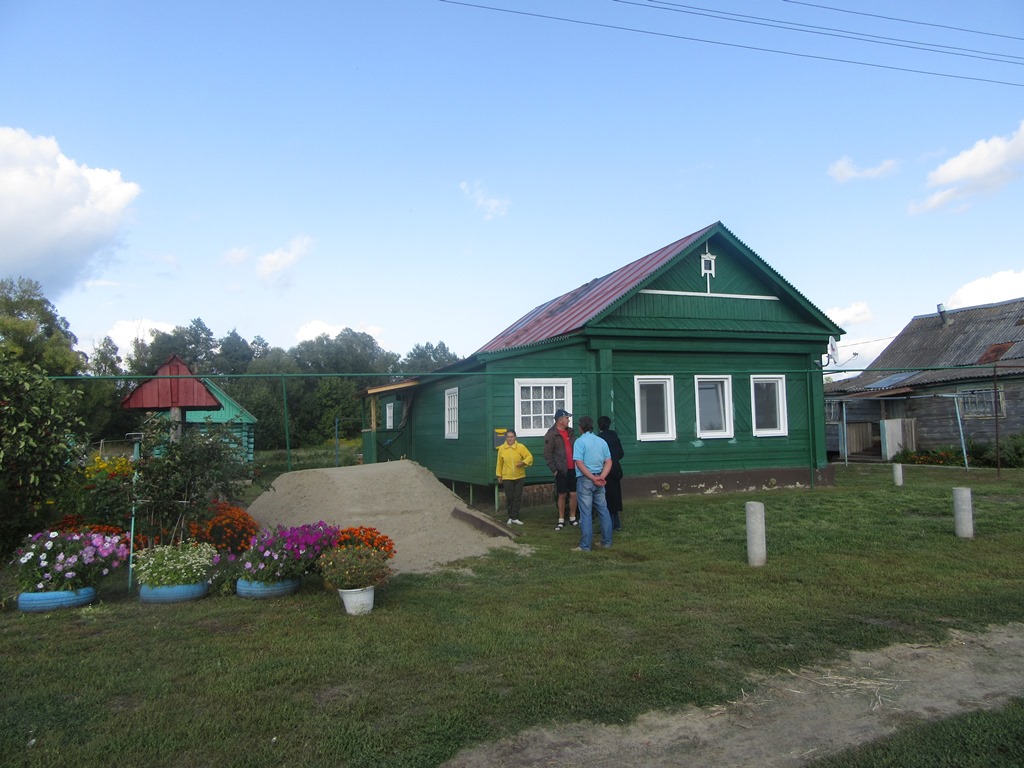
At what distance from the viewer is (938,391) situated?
2606 cm

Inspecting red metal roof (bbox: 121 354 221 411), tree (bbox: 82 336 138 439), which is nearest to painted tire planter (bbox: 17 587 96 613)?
red metal roof (bbox: 121 354 221 411)

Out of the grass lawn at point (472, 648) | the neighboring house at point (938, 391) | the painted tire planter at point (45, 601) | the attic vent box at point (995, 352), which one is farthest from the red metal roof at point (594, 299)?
the attic vent box at point (995, 352)

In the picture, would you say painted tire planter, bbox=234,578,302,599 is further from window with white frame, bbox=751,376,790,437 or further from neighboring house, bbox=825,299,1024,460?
neighboring house, bbox=825,299,1024,460

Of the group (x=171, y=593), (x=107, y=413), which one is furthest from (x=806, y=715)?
(x=107, y=413)

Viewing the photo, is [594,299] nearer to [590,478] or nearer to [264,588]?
[590,478]

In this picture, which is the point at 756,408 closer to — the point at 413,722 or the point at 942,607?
the point at 942,607

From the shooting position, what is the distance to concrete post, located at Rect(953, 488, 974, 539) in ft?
30.4

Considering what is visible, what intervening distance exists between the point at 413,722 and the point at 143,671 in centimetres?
213

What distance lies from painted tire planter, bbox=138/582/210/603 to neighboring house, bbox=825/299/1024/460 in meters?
21.7

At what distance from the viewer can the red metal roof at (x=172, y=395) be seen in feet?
37.1

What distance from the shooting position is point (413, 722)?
4012mm

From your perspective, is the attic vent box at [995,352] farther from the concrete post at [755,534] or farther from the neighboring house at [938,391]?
the concrete post at [755,534]

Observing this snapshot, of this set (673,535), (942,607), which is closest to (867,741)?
(942,607)

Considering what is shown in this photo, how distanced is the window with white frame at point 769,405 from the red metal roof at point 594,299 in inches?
133
